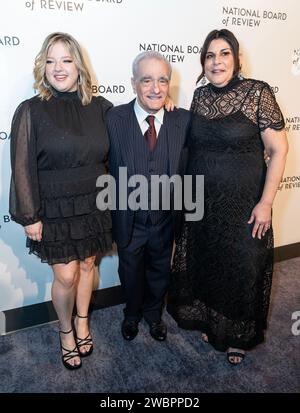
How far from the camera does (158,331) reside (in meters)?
2.09

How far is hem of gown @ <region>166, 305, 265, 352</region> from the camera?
187 centimetres

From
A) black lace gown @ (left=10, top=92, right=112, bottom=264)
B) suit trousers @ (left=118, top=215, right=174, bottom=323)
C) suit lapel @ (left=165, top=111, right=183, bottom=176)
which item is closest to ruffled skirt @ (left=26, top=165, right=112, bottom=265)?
black lace gown @ (left=10, top=92, right=112, bottom=264)

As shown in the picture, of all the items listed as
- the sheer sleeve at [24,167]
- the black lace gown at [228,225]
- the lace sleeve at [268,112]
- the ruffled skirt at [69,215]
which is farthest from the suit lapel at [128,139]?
the lace sleeve at [268,112]

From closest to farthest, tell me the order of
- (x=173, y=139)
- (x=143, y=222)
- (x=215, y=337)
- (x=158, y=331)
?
(x=173, y=139), (x=143, y=222), (x=215, y=337), (x=158, y=331)

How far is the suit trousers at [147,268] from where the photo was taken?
1.87m

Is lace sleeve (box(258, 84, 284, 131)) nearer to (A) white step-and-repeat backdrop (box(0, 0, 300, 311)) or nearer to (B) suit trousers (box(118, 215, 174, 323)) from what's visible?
(B) suit trousers (box(118, 215, 174, 323))

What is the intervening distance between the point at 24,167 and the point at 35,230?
30 centimetres

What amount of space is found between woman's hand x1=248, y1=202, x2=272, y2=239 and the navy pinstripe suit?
0.44m

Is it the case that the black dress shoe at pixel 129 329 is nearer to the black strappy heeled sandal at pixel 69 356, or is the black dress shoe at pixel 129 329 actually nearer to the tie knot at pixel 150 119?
the black strappy heeled sandal at pixel 69 356

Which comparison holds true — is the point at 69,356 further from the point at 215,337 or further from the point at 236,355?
the point at 236,355

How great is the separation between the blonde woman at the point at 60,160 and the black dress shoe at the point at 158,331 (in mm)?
663

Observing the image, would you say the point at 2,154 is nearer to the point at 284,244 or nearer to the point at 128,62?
the point at 128,62

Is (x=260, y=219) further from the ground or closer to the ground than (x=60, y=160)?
closer to the ground

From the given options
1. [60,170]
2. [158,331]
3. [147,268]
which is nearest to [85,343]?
[158,331]
